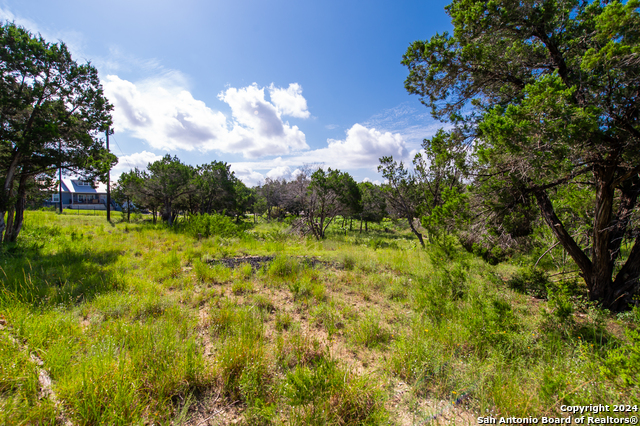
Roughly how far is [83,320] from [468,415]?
224 inches

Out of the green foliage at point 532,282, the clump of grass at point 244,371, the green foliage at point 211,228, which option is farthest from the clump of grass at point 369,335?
the green foliage at point 211,228

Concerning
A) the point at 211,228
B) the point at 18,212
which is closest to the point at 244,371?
the point at 211,228

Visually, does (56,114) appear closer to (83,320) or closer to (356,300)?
(83,320)

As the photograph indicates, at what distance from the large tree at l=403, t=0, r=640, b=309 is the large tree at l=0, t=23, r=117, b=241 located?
1388 centimetres

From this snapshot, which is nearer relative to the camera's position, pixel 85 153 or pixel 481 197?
pixel 481 197

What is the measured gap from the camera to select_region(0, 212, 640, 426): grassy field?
83.9 inches

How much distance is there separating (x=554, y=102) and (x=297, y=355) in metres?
5.32

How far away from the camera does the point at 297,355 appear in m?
2.95

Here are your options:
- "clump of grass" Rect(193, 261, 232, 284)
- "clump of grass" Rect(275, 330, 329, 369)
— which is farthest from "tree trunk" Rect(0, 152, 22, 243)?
"clump of grass" Rect(275, 330, 329, 369)

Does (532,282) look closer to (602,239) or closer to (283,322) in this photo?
(602,239)

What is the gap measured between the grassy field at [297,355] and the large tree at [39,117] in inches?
248

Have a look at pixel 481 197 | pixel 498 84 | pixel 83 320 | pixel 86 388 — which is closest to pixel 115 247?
pixel 83 320

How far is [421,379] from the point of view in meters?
2.69

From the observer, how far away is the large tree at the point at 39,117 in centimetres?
840
